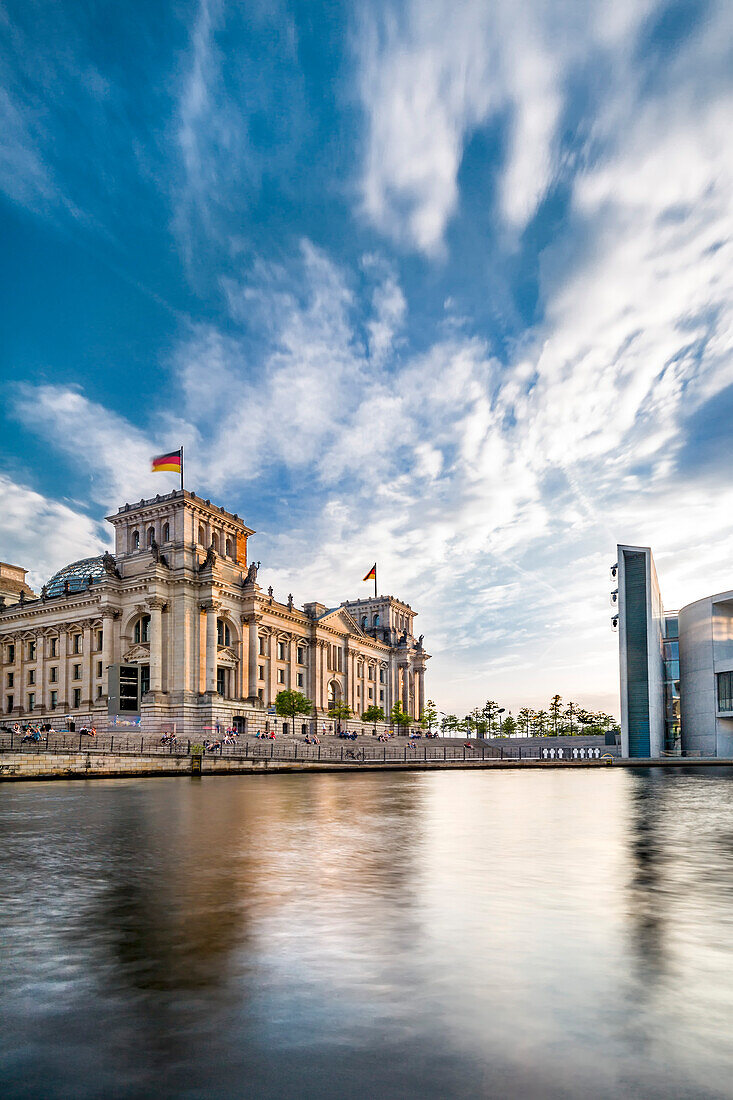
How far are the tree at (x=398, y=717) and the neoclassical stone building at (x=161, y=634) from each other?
1767 cm

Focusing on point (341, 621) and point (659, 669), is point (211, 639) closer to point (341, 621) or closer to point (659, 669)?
point (341, 621)

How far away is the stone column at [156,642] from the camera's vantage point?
276 ft

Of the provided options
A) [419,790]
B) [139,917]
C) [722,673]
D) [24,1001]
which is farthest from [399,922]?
[722,673]

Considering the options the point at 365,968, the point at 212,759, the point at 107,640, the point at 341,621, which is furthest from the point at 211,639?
the point at 365,968

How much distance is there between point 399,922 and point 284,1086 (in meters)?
4.34

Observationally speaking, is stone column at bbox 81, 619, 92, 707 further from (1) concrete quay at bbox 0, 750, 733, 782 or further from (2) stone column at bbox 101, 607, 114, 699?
(1) concrete quay at bbox 0, 750, 733, 782

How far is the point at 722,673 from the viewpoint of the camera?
243ft

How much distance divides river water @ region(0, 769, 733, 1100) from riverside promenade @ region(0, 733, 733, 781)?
2858 cm

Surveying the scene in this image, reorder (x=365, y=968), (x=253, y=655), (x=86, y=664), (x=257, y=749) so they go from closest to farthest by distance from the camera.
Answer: (x=365, y=968) < (x=257, y=749) < (x=86, y=664) < (x=253, y=655)

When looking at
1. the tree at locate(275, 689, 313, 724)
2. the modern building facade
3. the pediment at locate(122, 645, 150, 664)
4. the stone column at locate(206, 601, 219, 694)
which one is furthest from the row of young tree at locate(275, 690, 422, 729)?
the modern building facade

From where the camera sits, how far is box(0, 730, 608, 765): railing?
5030 centimetres

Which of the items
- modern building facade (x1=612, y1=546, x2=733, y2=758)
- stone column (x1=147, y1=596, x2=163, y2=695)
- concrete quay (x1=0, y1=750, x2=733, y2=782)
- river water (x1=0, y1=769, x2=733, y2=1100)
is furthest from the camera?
stone column (x1=147, y1=596, x2=163, y2=695)

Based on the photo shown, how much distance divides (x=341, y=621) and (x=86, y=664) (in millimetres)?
42305

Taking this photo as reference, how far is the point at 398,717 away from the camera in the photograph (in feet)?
404
